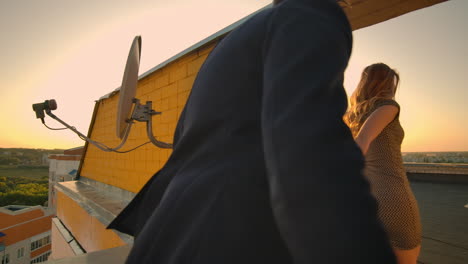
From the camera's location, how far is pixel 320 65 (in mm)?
365

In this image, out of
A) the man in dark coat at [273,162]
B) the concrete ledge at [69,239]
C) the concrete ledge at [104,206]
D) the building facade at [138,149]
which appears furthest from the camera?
the concrete ledge at [69,239]

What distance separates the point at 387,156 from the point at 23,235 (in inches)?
1269

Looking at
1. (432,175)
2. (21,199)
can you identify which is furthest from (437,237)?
(21,199)

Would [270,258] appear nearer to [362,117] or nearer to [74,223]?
[362,117]

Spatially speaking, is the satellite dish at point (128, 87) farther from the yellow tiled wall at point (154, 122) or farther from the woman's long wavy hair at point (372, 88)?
the woman's long wavy hair at point (372, 88)

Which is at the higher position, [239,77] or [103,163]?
[239,77]

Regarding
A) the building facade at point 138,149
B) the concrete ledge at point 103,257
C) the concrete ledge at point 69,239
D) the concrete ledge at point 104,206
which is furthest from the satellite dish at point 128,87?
the concrete ledge at point 69,239

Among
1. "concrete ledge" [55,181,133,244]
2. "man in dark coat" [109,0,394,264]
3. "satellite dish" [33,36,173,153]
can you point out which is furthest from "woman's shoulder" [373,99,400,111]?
"concrete ledge" [55,181,133,244]

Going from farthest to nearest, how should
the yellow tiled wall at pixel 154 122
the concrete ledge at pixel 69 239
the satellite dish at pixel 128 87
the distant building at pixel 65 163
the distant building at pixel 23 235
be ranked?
the distant building at pixel 65 163
the distant building at pixel 23 235
the concrete ledge at pixel 69 239
the yellow tiled wall at pixel 154 122
the satellite dish at pixel 128 87

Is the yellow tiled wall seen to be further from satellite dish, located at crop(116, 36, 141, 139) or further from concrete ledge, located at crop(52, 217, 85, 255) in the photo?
concrete ledge, located at crop(52, 217, 85, 255)

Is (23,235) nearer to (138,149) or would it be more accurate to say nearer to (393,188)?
(138,149)

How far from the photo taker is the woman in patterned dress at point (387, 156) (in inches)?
48.9

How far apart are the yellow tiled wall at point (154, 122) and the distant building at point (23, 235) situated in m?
23.0

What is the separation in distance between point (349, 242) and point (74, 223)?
583cm
